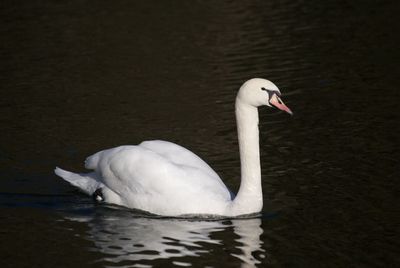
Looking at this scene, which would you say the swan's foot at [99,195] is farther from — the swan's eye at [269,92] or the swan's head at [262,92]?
the swan's eye at [269,92]

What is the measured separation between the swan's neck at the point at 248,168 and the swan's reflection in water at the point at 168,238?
0.49ft

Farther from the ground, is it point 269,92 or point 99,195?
point 269,92

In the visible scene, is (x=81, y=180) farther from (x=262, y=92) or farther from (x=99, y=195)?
(x=262, y=92)

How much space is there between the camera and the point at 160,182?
9930mm

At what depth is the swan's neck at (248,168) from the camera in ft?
32.1

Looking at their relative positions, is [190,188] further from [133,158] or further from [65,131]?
[65,131]

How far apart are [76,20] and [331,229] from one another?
40.2 ft

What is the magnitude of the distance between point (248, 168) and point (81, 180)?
203 centimetres

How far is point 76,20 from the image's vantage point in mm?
20484

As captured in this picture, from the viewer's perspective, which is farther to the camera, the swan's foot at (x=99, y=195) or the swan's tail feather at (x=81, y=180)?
the swan's tail feather at (x=81, y=180)

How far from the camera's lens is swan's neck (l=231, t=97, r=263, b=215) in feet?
32.1

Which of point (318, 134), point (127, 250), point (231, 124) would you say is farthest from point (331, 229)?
point (231, 124)

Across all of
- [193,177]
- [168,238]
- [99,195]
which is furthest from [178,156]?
[168,238]

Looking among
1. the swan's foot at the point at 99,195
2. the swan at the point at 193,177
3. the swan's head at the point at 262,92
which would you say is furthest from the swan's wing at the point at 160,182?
the swan's head at the point at 262,92
